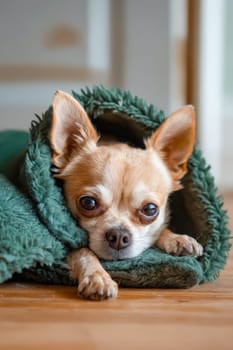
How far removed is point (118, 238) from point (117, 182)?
12 centimetres

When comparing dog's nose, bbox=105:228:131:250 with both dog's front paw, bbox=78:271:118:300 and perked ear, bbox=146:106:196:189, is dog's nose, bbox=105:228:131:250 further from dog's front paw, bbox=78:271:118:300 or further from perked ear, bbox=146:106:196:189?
perked ear, bbox=146:106:196:189

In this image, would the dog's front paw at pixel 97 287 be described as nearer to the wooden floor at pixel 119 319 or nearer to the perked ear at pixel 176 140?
the wooden floor at pixel 119 319

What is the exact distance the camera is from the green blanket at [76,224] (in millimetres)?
1244

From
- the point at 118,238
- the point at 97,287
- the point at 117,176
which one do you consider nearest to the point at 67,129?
the point at 117,176

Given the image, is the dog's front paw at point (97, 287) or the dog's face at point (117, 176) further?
the dog's face at point (117, 176)

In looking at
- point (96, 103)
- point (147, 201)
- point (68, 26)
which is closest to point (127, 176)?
point (147, 201)

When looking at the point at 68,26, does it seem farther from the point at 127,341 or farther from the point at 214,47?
the point at 127,341

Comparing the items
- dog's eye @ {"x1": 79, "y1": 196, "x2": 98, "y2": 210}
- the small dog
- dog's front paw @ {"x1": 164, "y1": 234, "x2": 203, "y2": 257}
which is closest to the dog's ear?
the small dog

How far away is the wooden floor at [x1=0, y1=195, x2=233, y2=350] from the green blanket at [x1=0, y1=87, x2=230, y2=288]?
3 cm

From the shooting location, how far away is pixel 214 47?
3062 mm

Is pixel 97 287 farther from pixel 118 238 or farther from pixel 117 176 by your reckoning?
pixel 117 176

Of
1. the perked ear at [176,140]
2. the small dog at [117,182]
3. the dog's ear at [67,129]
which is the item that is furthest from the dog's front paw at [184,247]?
the dog's ear at [67,129]

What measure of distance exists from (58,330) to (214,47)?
89.0 inches

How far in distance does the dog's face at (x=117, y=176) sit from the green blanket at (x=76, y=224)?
0.03 meters
